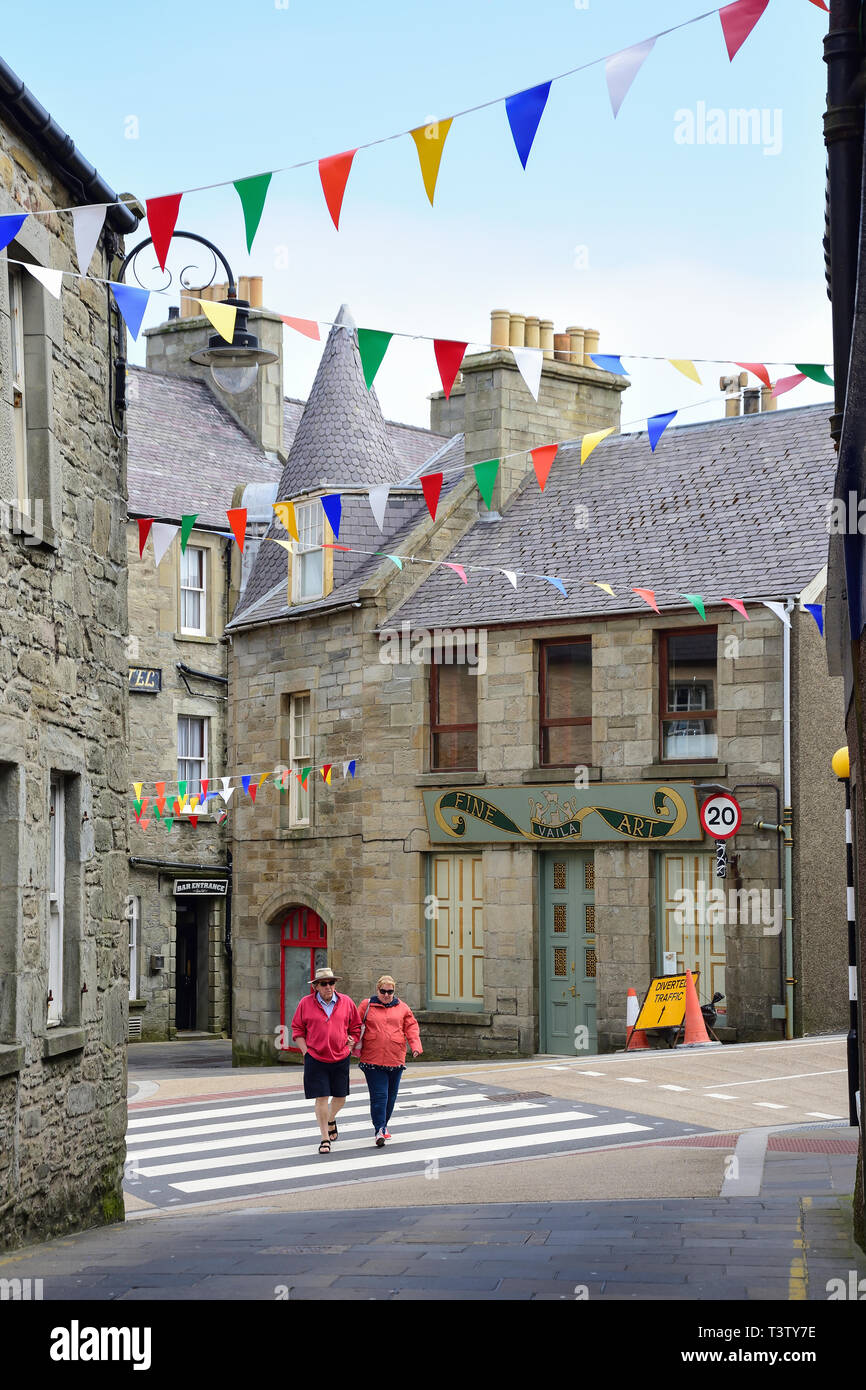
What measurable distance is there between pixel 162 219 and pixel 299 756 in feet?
55.4

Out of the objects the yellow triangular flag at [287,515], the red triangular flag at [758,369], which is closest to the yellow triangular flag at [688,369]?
the red triangular flag at [758,369]

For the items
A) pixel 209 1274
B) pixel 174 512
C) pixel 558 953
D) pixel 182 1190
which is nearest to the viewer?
pixel 209 1274

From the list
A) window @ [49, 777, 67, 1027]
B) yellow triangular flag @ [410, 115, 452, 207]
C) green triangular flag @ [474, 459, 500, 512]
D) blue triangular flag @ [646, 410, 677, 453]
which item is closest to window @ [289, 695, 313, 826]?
green triangular flag @ [474, 459, 500, 512]

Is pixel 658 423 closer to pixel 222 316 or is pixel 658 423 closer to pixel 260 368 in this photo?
pixel 222 316

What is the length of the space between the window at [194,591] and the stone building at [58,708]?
1944 centimetres

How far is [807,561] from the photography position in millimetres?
20609

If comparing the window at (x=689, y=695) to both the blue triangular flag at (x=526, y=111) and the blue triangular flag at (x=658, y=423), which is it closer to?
the blue triangular flag at (x=658, y=423)

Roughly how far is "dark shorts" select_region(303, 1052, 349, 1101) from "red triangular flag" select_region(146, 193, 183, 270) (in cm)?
694

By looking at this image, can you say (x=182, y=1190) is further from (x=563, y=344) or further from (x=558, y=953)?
(x=563, y=344)

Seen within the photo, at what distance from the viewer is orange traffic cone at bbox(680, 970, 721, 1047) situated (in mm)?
19719

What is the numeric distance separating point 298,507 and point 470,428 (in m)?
2.91

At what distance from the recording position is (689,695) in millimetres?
21391

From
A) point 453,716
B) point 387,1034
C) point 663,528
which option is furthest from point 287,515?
point 663,528
